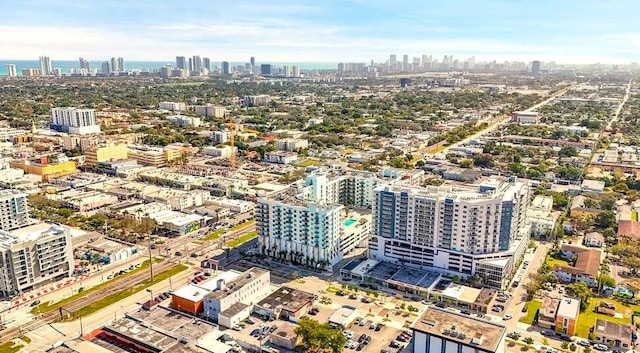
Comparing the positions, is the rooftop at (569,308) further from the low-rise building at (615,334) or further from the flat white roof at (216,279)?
the flat white roof at (216,279)

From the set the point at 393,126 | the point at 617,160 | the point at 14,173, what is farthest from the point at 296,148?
the point at 617,160

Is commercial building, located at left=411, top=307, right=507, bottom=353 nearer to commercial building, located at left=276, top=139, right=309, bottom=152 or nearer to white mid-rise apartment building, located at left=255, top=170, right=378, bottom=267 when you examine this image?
white mid-rise apartment building, located at left=255, top=170, right=378, bottom=267

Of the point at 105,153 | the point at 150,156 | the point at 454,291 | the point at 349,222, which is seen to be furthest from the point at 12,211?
the point at 454,291

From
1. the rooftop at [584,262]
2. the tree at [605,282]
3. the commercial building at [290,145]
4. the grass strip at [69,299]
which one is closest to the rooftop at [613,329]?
the tree at [605,282]

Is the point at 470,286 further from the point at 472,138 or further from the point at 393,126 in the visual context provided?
the point at 393,126

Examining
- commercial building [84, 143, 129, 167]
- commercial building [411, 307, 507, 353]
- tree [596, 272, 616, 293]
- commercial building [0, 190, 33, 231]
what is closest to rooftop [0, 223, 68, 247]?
commercial building [0, 190, 33, 231]

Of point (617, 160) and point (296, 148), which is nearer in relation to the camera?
point (617, 160)

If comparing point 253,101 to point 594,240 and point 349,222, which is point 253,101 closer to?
point 349,222
